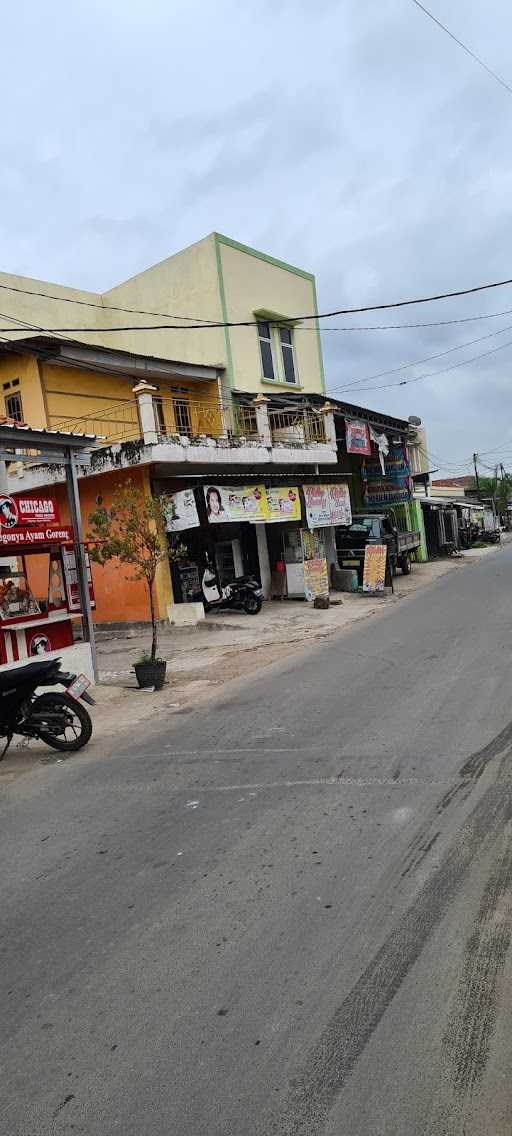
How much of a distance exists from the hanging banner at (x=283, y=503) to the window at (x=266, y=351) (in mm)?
4579

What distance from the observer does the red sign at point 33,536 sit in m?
9.45

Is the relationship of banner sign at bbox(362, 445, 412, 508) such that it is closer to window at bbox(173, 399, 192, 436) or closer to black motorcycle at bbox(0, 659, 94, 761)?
window at bbox(173, 399, 192, 436)

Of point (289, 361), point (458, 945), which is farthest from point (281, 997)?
point (289, 361)

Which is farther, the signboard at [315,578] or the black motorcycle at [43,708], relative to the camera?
the signboard at [315,578]

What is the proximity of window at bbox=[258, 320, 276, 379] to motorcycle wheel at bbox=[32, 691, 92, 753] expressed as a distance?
56.9 ft

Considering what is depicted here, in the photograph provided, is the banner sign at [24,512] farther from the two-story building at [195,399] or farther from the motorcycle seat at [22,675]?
the two-story building at [195,399]

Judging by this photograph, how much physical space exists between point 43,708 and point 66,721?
0.84ft

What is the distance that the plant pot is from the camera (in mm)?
10547

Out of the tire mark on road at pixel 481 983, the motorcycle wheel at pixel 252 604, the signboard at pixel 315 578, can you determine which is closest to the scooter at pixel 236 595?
the motorcycle wheel at pixel 252 604

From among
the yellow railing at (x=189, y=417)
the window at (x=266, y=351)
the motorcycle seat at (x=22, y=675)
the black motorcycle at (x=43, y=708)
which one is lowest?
the black motorcycle at (x=43, y=708)

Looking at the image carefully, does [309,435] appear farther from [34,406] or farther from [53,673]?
[53,673]

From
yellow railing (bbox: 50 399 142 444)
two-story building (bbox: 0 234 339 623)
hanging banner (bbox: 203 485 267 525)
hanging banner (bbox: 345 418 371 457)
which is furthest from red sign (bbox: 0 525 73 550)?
hanging banner (bbox: 345 418 371 457)

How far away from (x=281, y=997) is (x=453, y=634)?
9547mm

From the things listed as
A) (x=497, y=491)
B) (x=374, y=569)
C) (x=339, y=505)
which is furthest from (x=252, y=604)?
(x=497, y=491)
